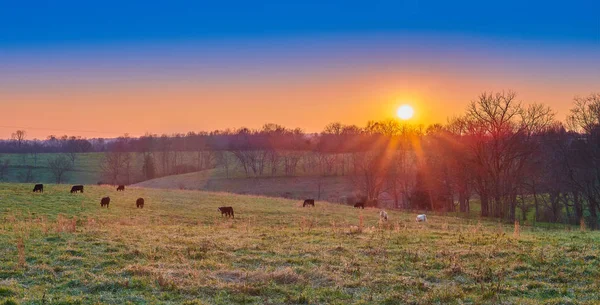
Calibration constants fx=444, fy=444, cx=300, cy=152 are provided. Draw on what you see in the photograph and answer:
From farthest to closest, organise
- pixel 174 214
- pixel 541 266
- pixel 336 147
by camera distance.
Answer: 1. pixel 336 147
2. pixel 174 214
3. pixel 541 266

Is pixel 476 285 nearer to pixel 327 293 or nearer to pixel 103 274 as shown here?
pixel 327 293

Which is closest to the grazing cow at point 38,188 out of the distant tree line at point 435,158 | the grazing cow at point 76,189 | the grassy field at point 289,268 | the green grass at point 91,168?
the grazing cow at point 76,189

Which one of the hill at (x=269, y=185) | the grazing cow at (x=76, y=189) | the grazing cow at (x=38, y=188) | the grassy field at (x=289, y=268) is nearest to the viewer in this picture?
the grassy field at (x=289, y=268)

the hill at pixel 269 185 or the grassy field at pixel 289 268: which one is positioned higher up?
the grassy field at pixel 289 268

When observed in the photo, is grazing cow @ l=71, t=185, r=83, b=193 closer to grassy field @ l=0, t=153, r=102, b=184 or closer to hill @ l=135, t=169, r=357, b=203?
hill @ l=135, t=169, r=357, b=203

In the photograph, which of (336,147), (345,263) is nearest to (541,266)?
(345,263)

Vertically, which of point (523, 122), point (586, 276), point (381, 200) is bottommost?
point (381, 200)

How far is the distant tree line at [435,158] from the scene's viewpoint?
159ft

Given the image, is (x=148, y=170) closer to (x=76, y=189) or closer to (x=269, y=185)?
(x=269, y=185)

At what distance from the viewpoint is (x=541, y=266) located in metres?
11.5

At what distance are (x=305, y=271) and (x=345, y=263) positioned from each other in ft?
4.67

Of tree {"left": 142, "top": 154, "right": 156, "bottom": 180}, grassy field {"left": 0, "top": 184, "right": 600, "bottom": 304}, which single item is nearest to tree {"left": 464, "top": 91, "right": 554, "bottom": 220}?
grassy field {"left": 0, "top": 184, "right": 600, "bottom": 304}

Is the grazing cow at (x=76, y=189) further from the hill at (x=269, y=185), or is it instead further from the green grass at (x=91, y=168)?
the green grass at (x=91, y=168)

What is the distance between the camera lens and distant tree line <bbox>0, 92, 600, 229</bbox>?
48.4 m
